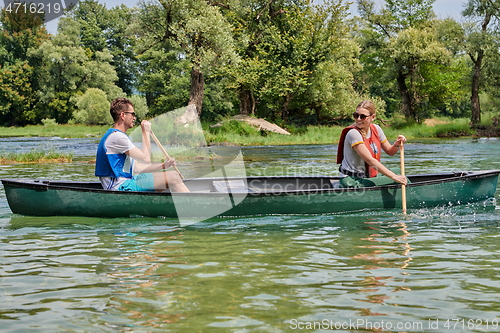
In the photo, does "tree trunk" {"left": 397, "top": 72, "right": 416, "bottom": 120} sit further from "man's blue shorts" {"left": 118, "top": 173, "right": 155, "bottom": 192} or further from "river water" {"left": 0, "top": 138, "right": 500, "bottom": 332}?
"man's blue shorts" {"left": 118, "top": 173, "right": 155, "bottom": 192}

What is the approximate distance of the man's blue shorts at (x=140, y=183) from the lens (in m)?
7.32

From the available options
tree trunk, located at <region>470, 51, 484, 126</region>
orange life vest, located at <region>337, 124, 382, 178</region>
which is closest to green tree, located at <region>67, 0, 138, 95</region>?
tree trunk, located at <region>470, 51, 484, 126</region>

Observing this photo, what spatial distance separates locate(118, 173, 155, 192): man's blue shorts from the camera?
24.0ft

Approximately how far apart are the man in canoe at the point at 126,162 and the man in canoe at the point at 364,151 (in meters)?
2.34

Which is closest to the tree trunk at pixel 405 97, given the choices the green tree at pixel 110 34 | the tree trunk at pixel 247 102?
the tree trunk at pixel 247 102

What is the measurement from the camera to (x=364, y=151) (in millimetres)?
7184

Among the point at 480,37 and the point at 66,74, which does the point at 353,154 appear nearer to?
the point at 480,37

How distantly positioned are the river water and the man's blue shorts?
439 millimetres

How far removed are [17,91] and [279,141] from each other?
33.2 metres

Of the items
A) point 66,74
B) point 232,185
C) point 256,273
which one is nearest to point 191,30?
point 232,185

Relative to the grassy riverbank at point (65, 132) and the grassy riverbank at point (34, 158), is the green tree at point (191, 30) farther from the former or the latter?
the grassy riverbank at point (65, 132)

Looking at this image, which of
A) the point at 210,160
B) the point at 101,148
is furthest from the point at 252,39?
the point at 101,148

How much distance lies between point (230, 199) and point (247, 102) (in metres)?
26.6

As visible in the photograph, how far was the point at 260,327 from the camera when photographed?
137 inches
